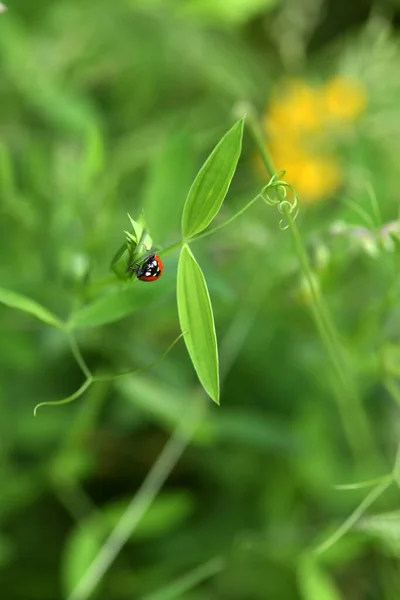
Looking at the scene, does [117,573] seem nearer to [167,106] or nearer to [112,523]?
[112,523]

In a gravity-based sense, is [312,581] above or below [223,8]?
below

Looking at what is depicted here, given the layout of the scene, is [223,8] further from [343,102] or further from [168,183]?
[168,183]

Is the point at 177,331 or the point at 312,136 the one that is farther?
the point at 312,136

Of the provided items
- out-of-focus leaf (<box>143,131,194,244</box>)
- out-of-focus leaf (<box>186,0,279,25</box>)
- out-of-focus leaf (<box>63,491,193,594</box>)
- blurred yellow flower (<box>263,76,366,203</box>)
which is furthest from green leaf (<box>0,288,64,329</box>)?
out-of-focus leaf (<box>186,0,279,25</box>)

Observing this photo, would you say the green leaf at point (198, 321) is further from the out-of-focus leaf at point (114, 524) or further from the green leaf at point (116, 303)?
the out-of-focus leaf at point (114, 524)

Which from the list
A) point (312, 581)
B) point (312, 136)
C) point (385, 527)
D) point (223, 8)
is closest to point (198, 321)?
point (385, 527)

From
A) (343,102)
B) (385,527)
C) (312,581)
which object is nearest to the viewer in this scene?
(385,527)

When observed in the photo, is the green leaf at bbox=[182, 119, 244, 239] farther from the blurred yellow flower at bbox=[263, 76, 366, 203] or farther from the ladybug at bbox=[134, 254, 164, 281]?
the blurred yellow flower at bbox=[263, 76, 366, 203]
